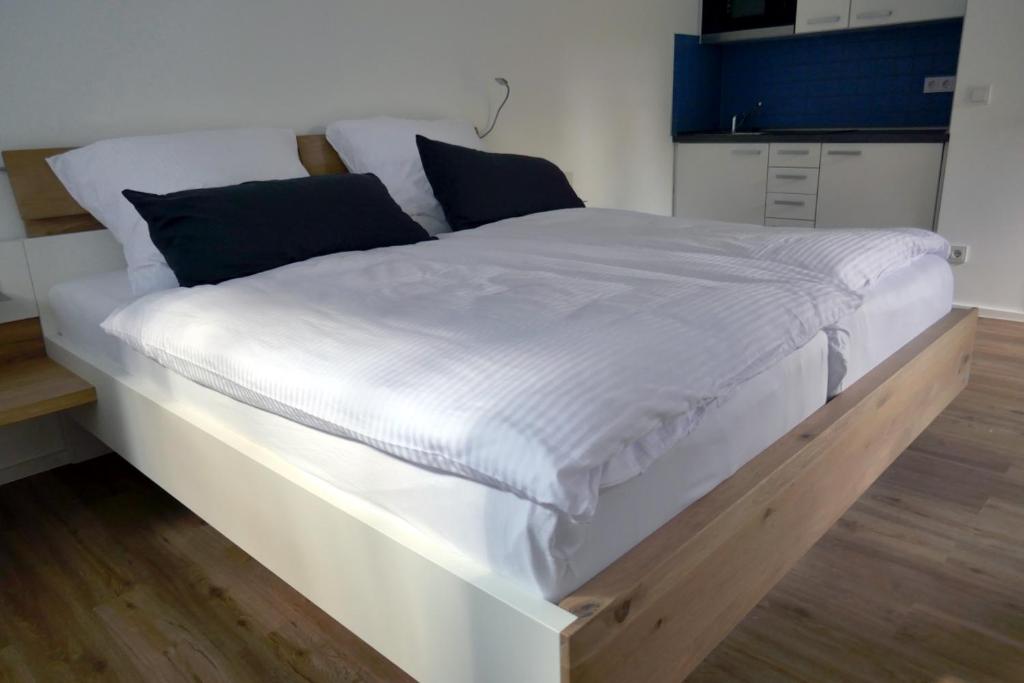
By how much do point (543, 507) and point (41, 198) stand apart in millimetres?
2035

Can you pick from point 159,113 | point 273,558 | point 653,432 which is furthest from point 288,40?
point 653,432

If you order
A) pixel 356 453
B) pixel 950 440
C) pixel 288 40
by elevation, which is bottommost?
pixel 950 440

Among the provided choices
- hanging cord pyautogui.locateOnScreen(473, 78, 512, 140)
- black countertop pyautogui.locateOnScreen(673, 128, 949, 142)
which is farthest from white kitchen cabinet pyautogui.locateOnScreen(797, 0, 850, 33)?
hanging cord pyautogui.locateOnScreen(473, 78, 512, 140)

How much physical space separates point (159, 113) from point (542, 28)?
2.00m

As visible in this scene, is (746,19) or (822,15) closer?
(822,15)

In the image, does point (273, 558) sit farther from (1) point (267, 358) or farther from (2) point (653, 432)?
(2) point (653, 432)

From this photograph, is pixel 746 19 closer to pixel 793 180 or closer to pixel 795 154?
pixel 795 154

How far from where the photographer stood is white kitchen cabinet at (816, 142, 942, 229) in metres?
3.79

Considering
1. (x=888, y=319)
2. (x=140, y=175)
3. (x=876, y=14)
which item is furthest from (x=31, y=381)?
(x=876, y=14)

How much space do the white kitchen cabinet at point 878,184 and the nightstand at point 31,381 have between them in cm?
372

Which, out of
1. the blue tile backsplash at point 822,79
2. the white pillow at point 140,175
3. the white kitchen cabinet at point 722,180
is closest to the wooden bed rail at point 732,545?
the white pillow at point 140,175

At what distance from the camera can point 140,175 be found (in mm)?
2217

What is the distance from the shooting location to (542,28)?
12.3ft

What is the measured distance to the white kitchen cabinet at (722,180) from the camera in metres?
4.39
